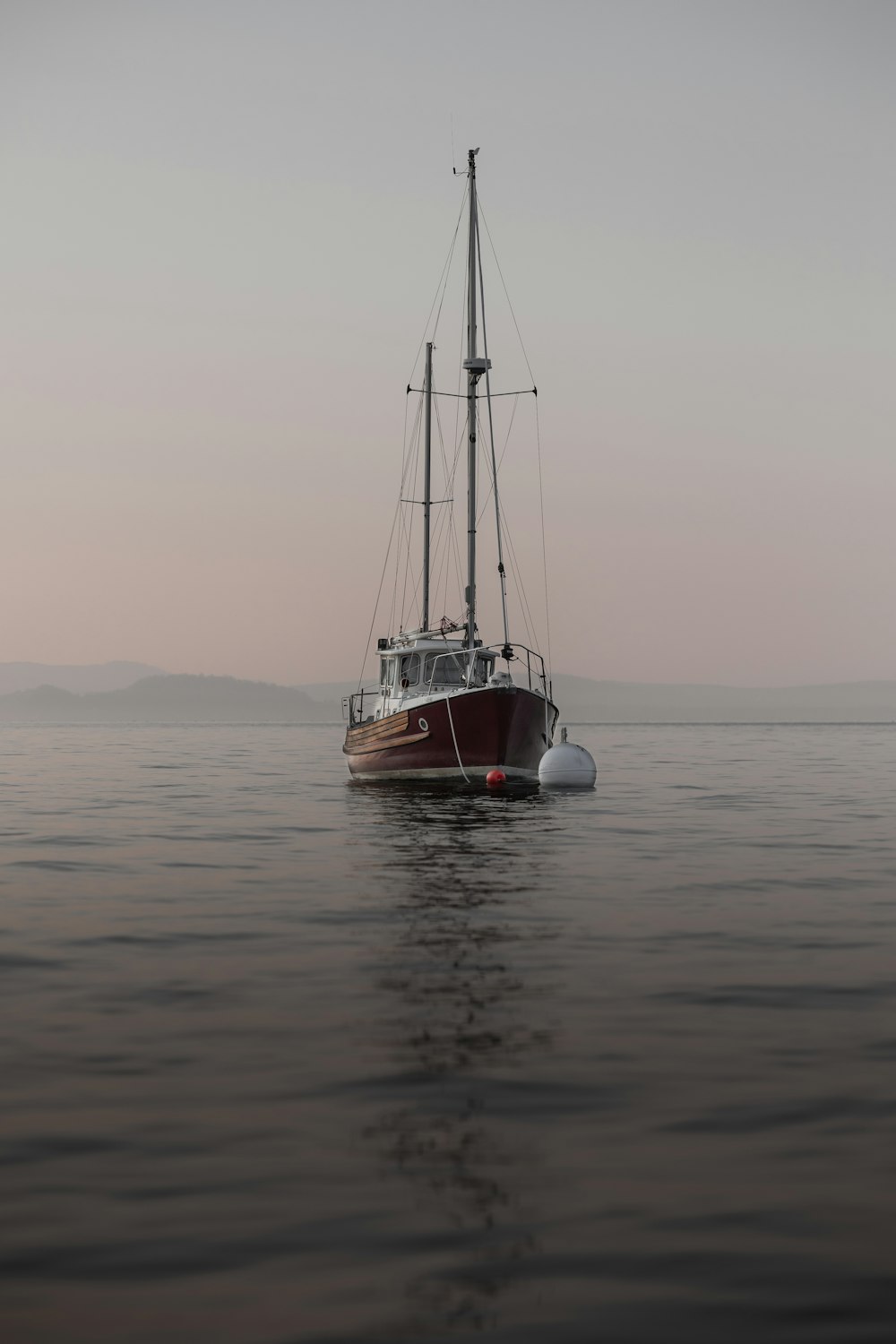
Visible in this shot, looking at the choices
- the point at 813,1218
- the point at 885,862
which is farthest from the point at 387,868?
the point at 813,1218

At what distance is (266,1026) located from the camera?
8.09m

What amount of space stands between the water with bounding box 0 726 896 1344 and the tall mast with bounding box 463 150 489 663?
73.9ft

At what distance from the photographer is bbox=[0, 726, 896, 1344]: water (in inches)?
170

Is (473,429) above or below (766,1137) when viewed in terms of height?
above

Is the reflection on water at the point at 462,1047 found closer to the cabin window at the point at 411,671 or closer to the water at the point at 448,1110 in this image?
the water at the point at 448,1110

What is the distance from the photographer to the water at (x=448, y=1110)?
432 cm

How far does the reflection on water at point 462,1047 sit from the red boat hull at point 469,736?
51.9ft

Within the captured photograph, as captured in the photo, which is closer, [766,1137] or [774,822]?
[766,1137]

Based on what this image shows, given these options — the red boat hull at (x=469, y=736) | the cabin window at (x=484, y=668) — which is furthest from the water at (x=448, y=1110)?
the cabin window at (x=484, y=668)

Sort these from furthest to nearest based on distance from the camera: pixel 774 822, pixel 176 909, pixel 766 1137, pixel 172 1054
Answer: pixel 774 822
pixel 176 909
pixel 172 1054
pixel 766 1137

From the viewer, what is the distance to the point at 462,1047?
295 inches

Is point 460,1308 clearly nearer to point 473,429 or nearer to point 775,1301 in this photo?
point 775,1301

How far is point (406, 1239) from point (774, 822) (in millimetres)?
21055

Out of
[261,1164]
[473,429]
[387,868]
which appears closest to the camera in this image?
[261,1164]
